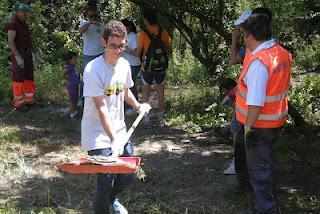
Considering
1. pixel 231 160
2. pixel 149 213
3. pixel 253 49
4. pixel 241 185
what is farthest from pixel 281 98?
pixel 231 160

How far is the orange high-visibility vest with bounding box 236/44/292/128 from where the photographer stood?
12.3ft

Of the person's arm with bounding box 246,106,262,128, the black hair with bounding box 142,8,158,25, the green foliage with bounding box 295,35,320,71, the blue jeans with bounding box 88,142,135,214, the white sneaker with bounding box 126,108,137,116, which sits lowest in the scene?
the blue jeans with bounding box 88,142,135,214

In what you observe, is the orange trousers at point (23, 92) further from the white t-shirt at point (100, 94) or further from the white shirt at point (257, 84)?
the white shirt at point (257, 84)

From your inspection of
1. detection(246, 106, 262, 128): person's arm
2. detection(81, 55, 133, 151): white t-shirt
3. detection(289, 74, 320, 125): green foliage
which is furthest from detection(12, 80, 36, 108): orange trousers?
detection(246, 106, 262, 128): person's arm

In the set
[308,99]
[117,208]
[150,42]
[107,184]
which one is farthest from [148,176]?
[308,99]

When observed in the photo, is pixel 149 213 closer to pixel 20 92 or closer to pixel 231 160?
pixel 231 160

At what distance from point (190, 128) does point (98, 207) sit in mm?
3568

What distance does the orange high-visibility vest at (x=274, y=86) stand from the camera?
375 centimetres

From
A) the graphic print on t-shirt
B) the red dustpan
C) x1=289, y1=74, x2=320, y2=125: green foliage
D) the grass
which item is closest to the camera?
the red dustpan

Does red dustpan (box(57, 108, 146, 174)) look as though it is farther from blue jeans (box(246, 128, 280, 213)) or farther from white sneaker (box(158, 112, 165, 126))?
white sneaker (box(158, 112, 165, 126))

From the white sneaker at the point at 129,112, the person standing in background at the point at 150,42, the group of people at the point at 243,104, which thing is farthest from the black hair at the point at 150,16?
the group of people at the point at 243,104

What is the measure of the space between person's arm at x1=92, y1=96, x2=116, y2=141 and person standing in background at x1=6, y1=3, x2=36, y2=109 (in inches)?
180

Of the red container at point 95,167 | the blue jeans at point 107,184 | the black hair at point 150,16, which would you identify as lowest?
the blue jeans at point 107,184

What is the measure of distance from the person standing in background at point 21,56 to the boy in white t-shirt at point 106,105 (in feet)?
14.3
